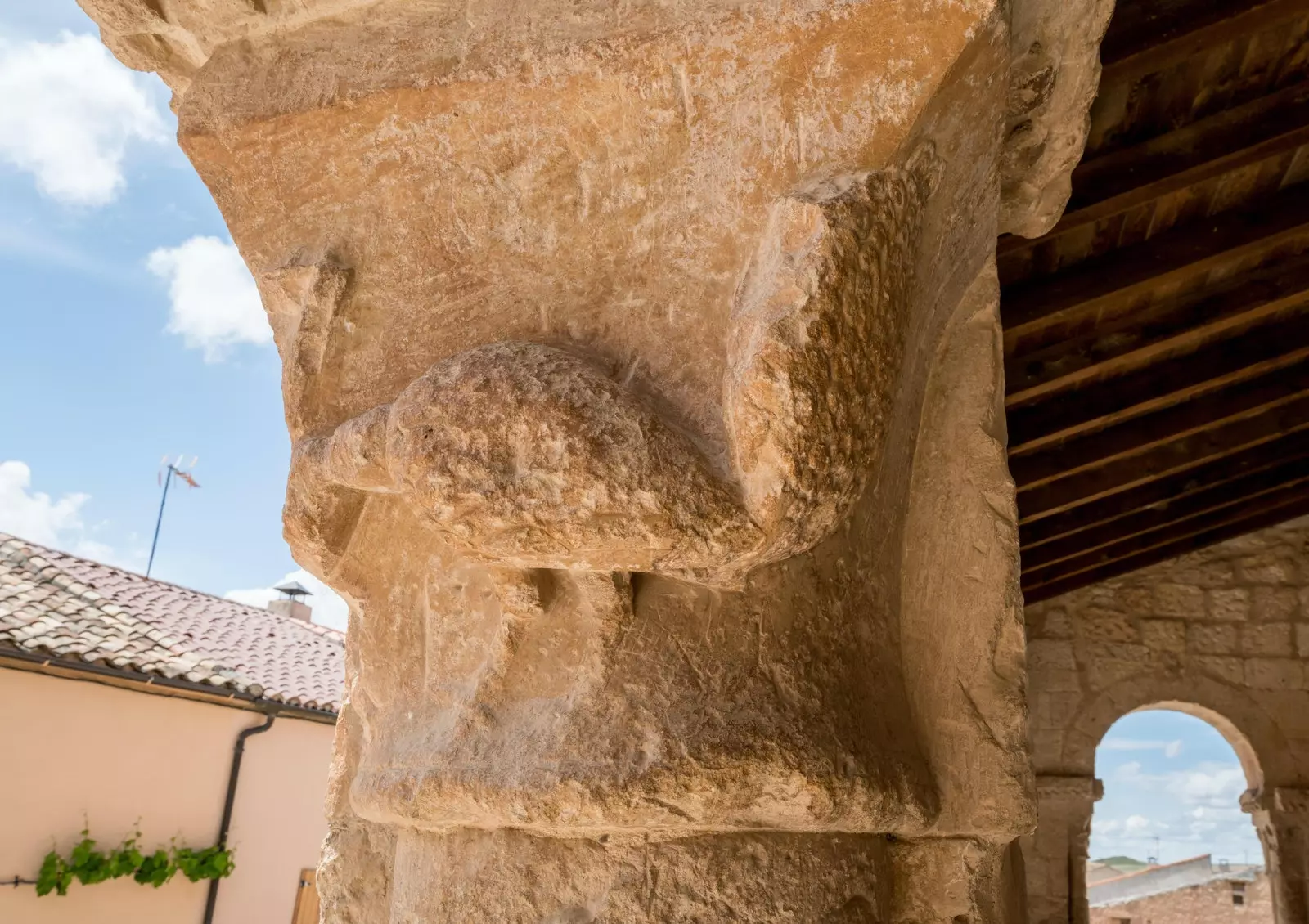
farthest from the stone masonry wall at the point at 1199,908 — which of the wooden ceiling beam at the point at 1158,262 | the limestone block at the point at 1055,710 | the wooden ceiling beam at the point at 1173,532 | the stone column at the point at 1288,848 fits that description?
the wooden ceiling beam at the point at 1158,262

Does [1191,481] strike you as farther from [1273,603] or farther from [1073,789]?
[1073,789]

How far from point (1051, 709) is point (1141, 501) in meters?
1.47

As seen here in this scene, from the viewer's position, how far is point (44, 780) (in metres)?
5.77

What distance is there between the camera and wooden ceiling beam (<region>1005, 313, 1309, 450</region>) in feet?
11.8

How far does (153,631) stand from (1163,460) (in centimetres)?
574

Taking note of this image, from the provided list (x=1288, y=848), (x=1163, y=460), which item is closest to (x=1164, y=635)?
(x=1288, y=848)

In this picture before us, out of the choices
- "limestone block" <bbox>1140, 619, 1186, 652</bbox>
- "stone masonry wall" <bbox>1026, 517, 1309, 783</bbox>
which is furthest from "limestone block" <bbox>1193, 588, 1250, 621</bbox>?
"limestone block" <bbox>1140, 619, 1186, 652</bbox>

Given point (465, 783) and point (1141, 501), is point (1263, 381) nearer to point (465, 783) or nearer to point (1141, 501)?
point (1141, 501)

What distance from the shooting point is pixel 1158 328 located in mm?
3375

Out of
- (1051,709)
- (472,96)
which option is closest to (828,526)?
A: (472,96)

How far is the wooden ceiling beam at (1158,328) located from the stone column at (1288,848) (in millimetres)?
3116

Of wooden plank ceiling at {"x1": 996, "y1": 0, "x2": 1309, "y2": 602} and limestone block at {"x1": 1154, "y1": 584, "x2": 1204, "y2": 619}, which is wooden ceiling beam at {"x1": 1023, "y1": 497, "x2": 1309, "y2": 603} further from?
limestone block at {"x1": 1154, "y1": 584, "x2": 1204, "y2": 619}

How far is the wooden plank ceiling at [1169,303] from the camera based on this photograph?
7.92 feet

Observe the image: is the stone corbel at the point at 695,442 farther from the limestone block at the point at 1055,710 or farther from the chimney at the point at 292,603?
the chimney at the point at 292,603
